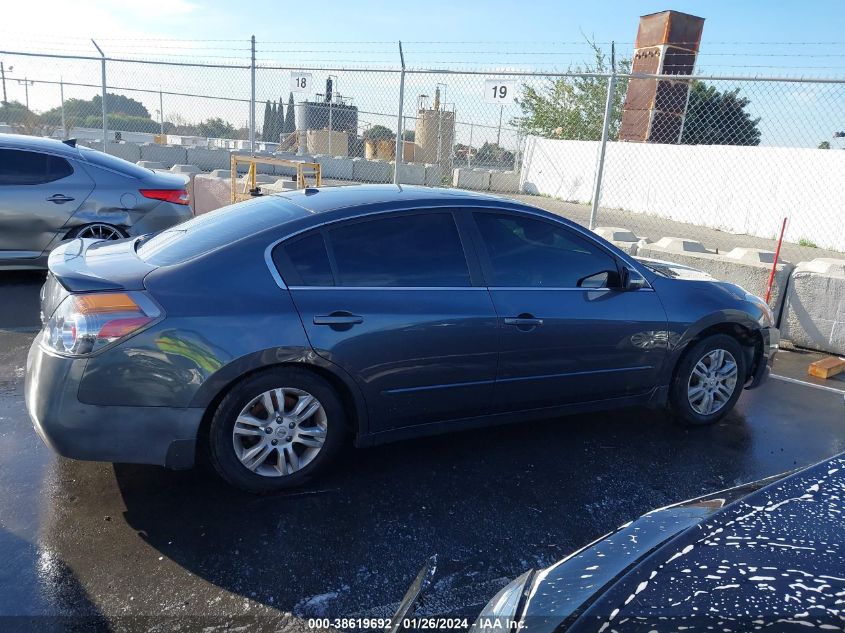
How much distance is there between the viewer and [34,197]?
22.7 feet

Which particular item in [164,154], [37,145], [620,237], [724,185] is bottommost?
[620,237]

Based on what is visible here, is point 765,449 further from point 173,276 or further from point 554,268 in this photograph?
point 173,276

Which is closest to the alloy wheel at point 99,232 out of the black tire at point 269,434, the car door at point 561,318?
the black tire at point 269,434

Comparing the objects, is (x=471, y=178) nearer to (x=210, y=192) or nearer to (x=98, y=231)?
(x=210, y=192)

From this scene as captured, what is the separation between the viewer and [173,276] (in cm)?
330

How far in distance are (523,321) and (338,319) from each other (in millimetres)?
1109

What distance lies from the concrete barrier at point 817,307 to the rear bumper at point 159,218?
6.55 m

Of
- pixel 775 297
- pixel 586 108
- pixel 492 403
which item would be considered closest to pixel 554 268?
pixel 492 403

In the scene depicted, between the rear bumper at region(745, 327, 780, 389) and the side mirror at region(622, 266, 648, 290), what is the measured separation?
45.6 inches

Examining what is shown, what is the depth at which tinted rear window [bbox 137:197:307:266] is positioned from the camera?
139 inches

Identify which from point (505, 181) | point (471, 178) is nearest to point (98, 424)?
point (471, 178)

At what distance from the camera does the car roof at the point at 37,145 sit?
697 cm

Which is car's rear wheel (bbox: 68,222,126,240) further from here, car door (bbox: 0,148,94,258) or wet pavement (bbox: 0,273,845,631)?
wet pavement (bbox: 0,273,845,631)

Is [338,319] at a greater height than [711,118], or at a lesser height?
lesser
